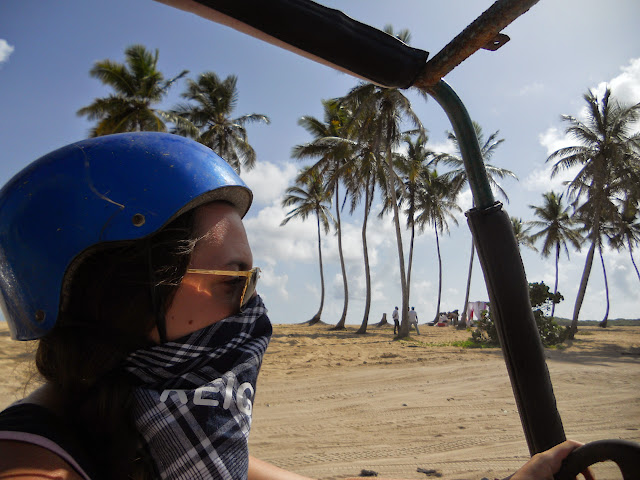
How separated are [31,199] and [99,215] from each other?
0.23 meters

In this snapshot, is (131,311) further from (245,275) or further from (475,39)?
(475,39)

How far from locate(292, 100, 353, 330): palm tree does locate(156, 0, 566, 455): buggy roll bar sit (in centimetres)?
2479

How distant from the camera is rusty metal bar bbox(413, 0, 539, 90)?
2.95 ft

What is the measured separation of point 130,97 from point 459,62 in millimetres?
25414

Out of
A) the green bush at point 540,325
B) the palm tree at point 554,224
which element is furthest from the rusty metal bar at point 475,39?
the palm tree at point 554,224

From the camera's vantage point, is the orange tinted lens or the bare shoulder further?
the orange tinted lens

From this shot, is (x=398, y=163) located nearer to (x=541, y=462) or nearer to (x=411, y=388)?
(x=411, y=388)

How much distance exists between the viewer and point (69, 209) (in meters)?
1.29

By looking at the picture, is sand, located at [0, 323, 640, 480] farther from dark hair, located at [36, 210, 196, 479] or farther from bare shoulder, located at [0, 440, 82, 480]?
bare shoulder, located at [0, 440, 82, 480]

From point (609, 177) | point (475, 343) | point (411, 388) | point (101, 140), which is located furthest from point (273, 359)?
point (609, 177)

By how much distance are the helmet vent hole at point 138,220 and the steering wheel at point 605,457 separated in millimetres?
1343

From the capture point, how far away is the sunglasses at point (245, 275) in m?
1.35

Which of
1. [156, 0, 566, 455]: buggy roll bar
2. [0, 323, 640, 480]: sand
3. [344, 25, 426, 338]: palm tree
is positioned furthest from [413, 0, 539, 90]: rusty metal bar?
[344, 25, 426, 338]: palm tree

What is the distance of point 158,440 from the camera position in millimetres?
1120
